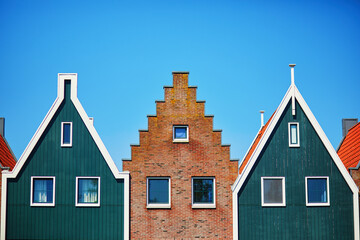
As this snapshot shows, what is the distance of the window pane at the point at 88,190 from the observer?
97.3 feet

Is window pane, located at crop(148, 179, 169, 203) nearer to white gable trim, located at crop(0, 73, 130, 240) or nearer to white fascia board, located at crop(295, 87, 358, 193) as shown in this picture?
white gable trim, located at crop(0, 73, 130, 240)

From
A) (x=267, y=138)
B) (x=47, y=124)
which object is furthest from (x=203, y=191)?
(x=47, y=124)

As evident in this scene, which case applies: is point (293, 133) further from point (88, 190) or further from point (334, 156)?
point (88, 190)

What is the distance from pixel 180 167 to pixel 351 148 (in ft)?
38.3

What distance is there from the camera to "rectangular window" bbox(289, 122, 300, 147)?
99.7 feet

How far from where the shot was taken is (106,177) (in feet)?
97.3

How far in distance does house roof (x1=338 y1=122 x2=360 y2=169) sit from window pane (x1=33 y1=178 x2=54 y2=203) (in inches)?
687

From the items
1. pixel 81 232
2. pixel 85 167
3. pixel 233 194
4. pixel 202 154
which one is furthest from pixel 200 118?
pixel 81 232

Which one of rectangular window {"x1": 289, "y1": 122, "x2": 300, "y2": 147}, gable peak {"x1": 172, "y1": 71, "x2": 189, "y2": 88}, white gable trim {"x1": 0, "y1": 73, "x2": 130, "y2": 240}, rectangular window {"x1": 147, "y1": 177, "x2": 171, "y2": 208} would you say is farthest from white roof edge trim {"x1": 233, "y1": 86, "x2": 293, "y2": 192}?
white gable trim {"x1": 0, "y1": 73, "x2": 130, "y2": 240}

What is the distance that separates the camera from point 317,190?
99.3 feet

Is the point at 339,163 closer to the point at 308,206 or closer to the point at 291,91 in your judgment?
the point at 308,206

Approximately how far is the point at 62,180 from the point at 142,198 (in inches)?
179

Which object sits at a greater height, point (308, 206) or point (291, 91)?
point (291, 91)

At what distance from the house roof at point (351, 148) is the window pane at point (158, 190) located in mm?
11071
